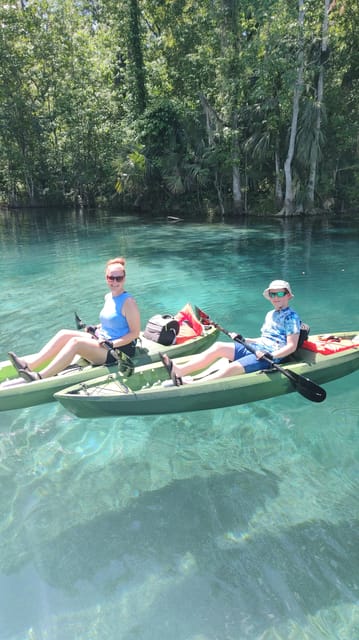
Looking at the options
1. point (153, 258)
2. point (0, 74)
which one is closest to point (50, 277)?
point (153, 258)

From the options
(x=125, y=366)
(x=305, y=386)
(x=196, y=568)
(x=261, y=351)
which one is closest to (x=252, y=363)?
(x=261, y=351)

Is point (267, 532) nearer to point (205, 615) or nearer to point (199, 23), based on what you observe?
point (205, 615)

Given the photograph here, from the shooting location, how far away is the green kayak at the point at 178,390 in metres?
4.80

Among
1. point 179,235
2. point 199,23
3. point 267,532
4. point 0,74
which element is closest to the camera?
point 267,532

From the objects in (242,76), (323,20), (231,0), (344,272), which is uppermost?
(231,0)

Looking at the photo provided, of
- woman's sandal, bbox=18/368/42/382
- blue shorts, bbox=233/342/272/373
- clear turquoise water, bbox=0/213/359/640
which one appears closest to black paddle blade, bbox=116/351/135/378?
clear turquoise water, bbox=0/213/359/640

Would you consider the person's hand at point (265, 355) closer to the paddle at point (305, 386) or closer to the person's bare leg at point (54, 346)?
the paddle at point (305, 386)

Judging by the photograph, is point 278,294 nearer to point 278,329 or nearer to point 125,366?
point 278,329

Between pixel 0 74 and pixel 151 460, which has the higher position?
pixel 0 74

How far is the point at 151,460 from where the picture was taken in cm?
479

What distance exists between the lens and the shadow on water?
316 cm

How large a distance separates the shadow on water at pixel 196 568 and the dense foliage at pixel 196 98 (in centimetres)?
2153

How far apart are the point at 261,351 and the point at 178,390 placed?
114 cm

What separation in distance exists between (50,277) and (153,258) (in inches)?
163
